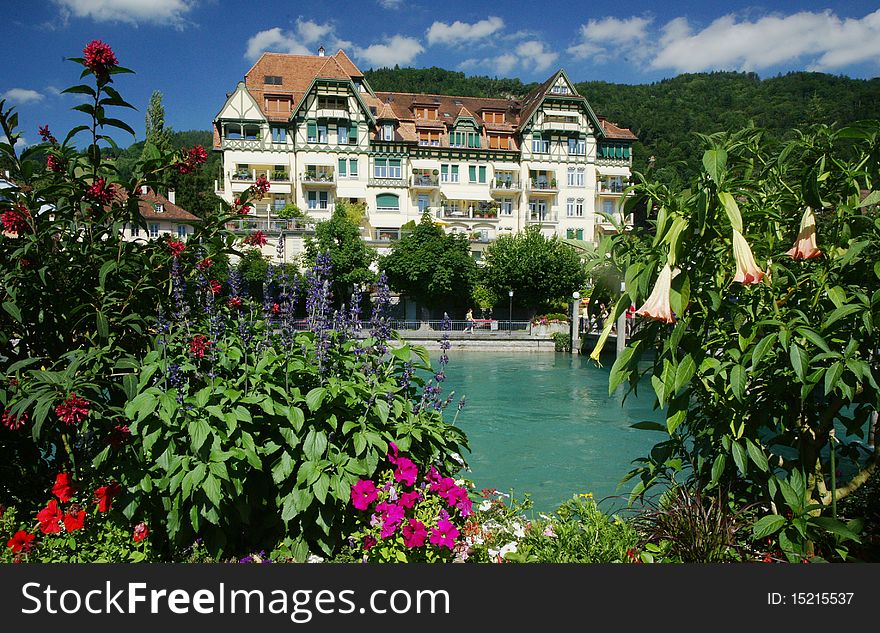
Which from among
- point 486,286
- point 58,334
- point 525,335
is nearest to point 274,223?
point 486,286

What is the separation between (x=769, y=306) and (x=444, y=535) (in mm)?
1938

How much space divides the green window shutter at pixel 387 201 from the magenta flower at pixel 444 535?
4300 centimetres

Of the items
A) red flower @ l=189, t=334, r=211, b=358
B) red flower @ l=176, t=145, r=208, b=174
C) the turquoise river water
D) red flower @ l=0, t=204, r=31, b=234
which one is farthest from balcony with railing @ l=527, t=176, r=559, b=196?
red flower @ l=0, t=204, r=31, b=234

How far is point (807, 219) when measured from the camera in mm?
3307

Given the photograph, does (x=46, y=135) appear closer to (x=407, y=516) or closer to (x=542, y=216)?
(x=407, y=516)

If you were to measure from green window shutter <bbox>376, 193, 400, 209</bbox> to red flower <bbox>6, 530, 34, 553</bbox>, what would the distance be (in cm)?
4263

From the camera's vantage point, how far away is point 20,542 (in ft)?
11.1

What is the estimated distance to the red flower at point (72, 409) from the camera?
310 centimetres

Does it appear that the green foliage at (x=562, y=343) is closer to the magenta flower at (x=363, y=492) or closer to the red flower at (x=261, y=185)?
the red flower at (x=261, y=185)

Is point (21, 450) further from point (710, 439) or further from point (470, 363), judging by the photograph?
point (470, 363)

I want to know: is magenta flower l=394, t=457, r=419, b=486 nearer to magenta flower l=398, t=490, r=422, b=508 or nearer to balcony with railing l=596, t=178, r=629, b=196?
magenta flower l=398, t=490, r=422, b=508

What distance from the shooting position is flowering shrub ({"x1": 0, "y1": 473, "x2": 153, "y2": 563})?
3.42m

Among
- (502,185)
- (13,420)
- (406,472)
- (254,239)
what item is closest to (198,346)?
(254,239)

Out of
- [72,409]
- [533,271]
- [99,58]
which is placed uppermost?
[533,271]
